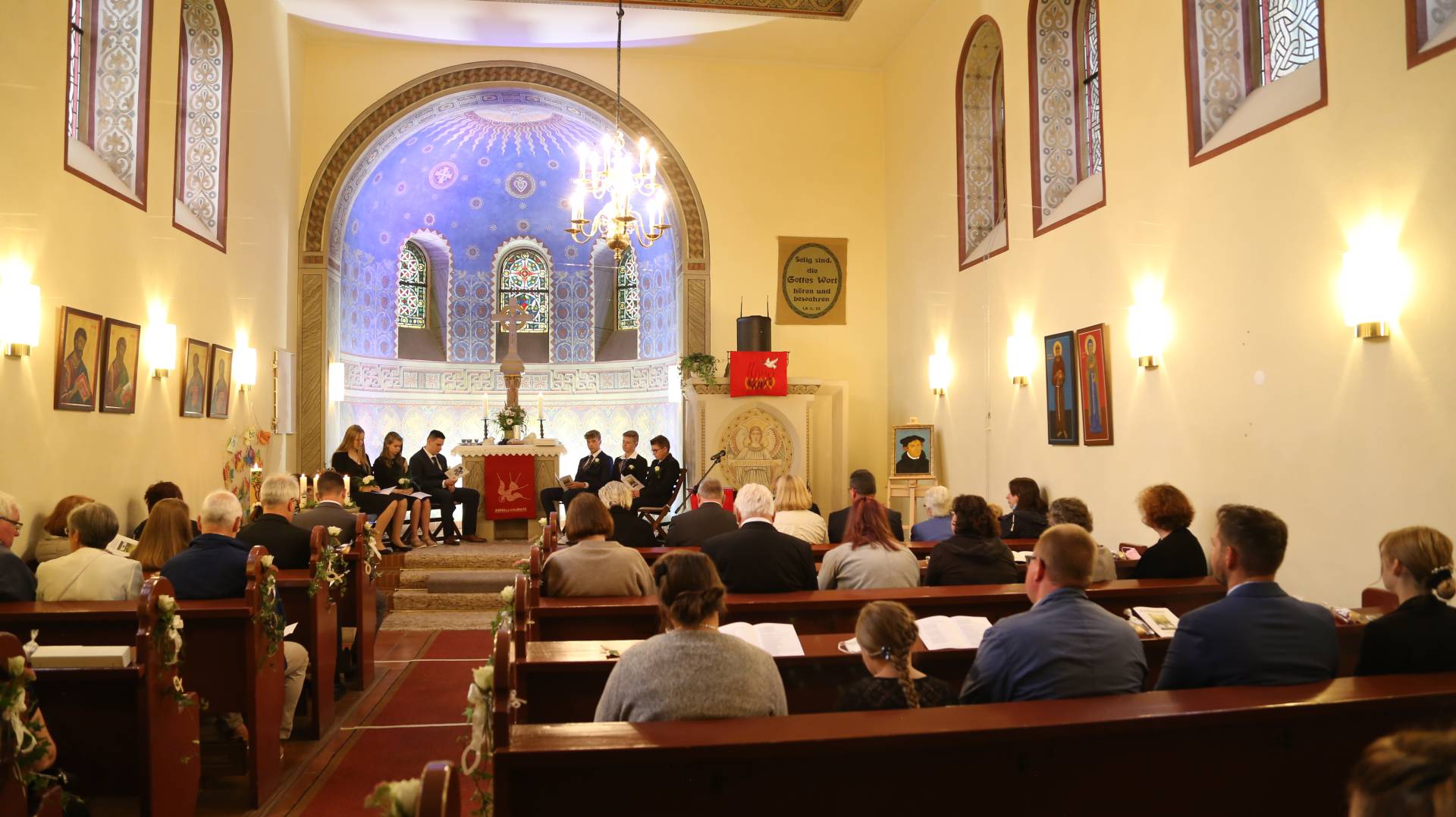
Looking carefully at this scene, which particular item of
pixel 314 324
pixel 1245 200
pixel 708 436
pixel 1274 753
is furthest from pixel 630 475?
pixel 1274 753

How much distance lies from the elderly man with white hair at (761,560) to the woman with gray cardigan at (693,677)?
5.98 feet

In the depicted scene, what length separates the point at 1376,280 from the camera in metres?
5.01

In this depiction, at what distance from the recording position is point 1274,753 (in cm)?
239

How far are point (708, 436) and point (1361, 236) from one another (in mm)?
6964

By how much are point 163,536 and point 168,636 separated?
57.0 inches

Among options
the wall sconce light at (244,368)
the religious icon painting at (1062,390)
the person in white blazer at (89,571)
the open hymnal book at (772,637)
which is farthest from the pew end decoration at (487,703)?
the wall sconce light at (244,368)

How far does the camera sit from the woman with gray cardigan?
2.35 metres

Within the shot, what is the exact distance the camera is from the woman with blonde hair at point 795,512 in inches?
235

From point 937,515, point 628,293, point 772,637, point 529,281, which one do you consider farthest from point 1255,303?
point 529,281

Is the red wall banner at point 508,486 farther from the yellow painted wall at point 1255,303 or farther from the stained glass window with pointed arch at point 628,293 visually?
the yellow painted wall at point 1255,303

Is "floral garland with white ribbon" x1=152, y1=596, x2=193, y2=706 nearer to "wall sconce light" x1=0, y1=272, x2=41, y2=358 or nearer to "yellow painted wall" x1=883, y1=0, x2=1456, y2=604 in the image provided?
"wall sconce light" x1=0, y1=272, x2=41, y2=358

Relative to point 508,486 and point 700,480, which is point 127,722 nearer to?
point 508,486

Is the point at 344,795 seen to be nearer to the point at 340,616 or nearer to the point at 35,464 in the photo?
the point at 340,616

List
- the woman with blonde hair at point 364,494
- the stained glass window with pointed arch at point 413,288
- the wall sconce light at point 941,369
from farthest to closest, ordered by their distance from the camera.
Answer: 1. the stained glass window with pointed arch at point 413,288
2. the wall sconce light at point 941,369
3. the woman with blonde hair at point 364,494
